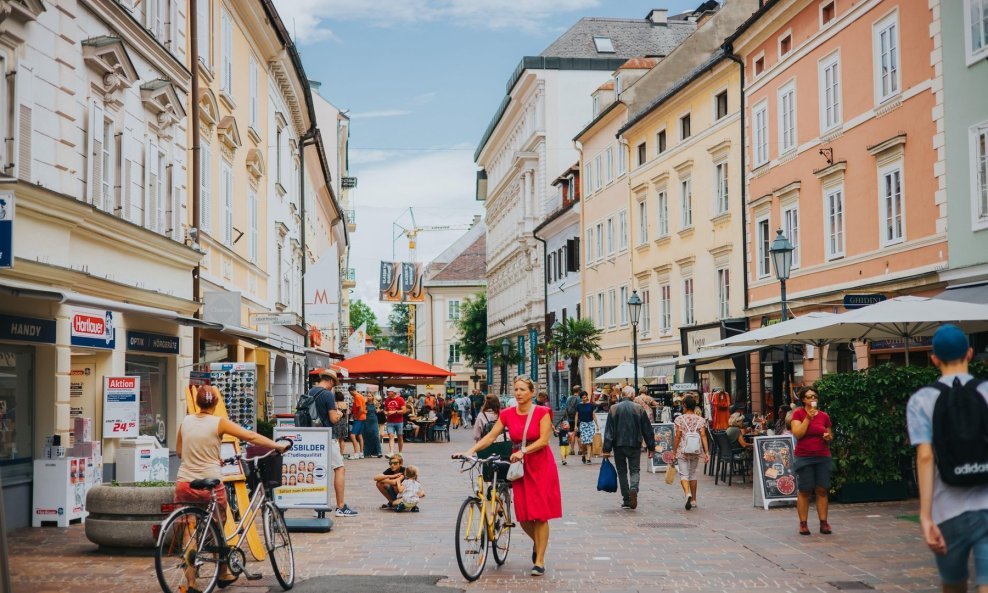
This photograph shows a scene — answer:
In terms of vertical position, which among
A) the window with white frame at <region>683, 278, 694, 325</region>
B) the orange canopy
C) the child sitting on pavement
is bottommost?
the child sitting on pavement

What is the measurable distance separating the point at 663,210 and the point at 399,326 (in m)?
102

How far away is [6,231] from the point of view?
27.2 feet

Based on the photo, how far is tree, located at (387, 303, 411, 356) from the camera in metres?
140

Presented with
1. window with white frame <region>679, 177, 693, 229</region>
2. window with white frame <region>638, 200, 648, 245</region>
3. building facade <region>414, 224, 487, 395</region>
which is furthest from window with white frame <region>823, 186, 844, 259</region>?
building facade <region>414, 224, 487, 395</region>

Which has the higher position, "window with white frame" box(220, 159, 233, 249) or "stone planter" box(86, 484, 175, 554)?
"window with white frame" box(220, 159, 233, 249)

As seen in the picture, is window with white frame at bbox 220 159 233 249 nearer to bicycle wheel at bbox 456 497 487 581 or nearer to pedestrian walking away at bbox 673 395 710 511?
pedestrian walking away at bbox 673 395 710 511

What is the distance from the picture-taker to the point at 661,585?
10.2 m

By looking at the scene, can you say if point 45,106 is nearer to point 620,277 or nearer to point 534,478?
point 534,478

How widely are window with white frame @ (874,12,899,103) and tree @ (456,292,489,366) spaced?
64909mm

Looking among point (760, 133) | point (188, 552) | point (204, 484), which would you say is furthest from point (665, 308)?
point (188, 552)

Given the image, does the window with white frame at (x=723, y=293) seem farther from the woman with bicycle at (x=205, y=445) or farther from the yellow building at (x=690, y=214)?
the woman with bicycle at (x=205, y=445)

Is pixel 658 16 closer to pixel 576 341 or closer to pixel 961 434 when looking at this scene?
pixel 576 341

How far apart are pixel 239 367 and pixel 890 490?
37.9ft

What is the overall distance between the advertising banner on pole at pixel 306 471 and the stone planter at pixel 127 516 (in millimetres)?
3147
